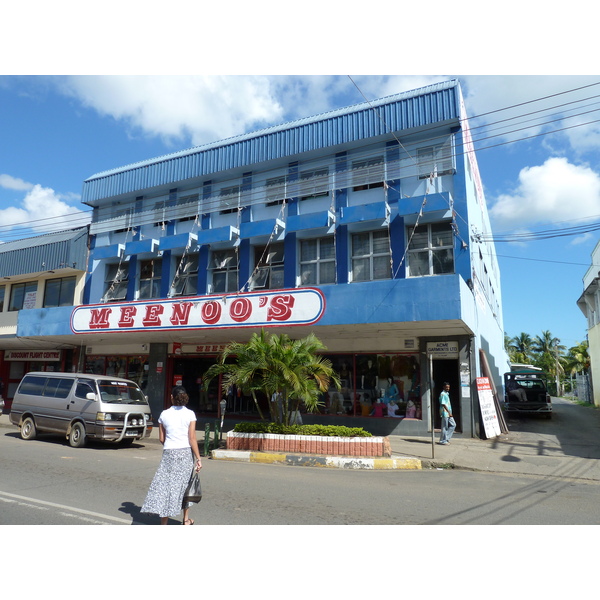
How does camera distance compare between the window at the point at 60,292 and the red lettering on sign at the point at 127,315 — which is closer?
the red lettering on sign at the point at 127,315

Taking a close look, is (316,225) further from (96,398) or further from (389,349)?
(96,398)

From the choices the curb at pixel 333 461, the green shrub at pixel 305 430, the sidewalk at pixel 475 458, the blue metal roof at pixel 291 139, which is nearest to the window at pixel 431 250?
the blue metal roof at pixel 291 139

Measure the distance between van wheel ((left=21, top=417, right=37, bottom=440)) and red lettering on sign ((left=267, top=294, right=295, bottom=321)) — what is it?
769 cm

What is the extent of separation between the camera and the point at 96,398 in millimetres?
13094

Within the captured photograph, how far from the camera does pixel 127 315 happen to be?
57.8 ft

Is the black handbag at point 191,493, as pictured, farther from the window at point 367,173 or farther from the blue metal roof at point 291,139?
the blue metal roof at point 291,139

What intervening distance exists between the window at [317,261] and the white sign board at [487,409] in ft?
19.9

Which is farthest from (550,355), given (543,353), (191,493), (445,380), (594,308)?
(191,493)

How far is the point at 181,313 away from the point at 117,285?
716cm

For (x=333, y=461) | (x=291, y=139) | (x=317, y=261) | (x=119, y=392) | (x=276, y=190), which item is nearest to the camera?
(x=333, y=461)

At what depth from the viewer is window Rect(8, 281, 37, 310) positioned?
82.5 feet

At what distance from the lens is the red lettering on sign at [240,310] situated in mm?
15453

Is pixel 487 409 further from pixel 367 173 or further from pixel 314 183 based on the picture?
pixel 314 183

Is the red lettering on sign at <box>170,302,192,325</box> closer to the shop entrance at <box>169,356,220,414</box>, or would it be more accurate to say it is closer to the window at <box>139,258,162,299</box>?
the shop entrance at <box>169,356,220,414</box>
